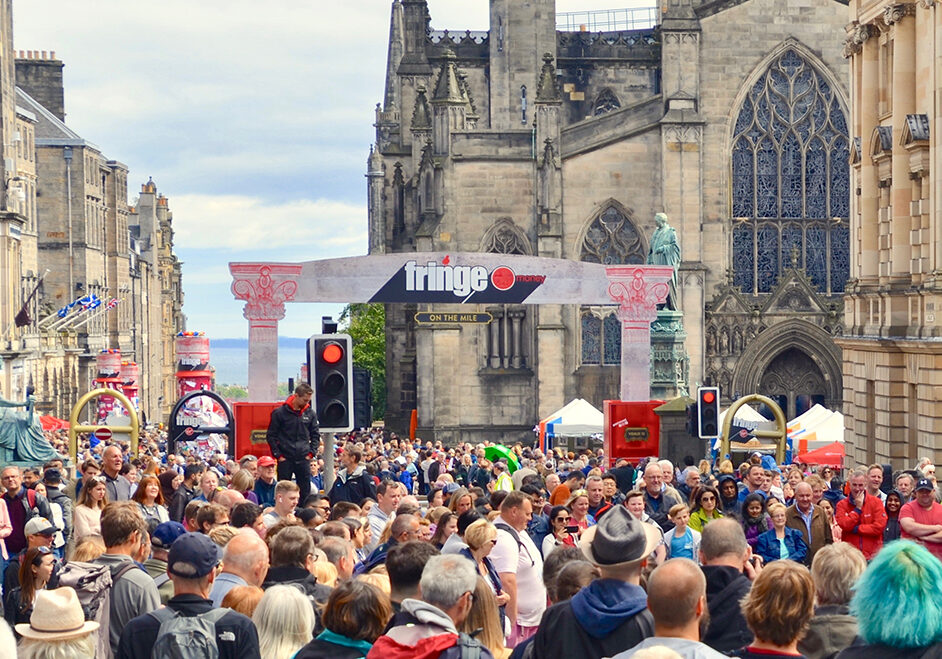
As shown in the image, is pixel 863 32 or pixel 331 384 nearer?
pixel 331 384

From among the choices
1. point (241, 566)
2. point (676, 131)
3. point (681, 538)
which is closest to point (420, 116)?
point (676, 131)

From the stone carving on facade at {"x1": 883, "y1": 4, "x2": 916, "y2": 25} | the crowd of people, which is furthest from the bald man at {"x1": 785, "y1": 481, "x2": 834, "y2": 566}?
the stone carving on facade at {"x1": 883, "y1": 4, "x2": 916, "y2": 25}

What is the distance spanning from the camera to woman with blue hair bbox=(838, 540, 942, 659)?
5859 mm

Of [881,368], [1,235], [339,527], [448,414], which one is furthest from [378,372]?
[339,527]

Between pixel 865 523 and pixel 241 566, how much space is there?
7.39m

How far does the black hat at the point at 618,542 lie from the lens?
22.3ft

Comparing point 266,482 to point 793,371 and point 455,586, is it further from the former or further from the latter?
point 793,371

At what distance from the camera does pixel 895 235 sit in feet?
80.8

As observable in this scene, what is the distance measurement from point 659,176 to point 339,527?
34954 mm

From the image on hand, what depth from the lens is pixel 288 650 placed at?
708 centimetres

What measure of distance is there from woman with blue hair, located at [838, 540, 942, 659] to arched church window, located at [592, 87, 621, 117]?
1789 inches

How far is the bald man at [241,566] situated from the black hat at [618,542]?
5.96ft

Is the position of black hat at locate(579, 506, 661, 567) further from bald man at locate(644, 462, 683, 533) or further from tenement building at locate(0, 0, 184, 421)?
tenement building at locate(0, 0, 184, 421)

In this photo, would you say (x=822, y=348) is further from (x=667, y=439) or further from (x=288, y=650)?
(x=288, y=650)
